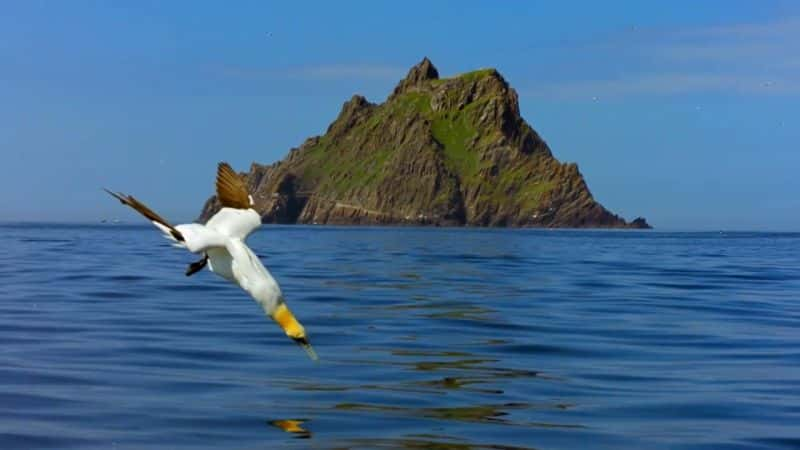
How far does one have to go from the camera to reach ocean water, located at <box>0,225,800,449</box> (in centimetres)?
1529

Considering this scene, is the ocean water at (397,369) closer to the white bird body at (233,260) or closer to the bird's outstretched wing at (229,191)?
the bird's outstretched wing at (229,191)

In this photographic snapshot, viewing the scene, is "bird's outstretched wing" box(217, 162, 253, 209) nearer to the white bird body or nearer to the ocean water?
the white bird body

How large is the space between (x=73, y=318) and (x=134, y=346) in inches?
222

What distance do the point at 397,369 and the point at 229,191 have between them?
333 inches

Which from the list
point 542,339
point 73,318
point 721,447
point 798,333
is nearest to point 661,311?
point 798,333

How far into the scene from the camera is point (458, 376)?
19969 millimetres

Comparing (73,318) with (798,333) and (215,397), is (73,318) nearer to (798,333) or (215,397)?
(215,397)

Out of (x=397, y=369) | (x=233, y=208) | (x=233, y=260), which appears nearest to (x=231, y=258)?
(x=233, y=260)

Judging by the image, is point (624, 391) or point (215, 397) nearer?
point (215, 397)

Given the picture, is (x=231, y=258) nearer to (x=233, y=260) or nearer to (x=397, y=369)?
(x=233, y=260)

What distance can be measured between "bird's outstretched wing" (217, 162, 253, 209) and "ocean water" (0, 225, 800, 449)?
331 centimetres

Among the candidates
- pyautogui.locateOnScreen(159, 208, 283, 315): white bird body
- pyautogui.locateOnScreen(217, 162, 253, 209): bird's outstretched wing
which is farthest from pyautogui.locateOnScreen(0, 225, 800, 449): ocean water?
pyautogui.locateOnScreen(159, 208, 283, 315): white bird body

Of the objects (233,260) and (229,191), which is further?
(229,191)

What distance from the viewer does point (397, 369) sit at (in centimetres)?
2059
